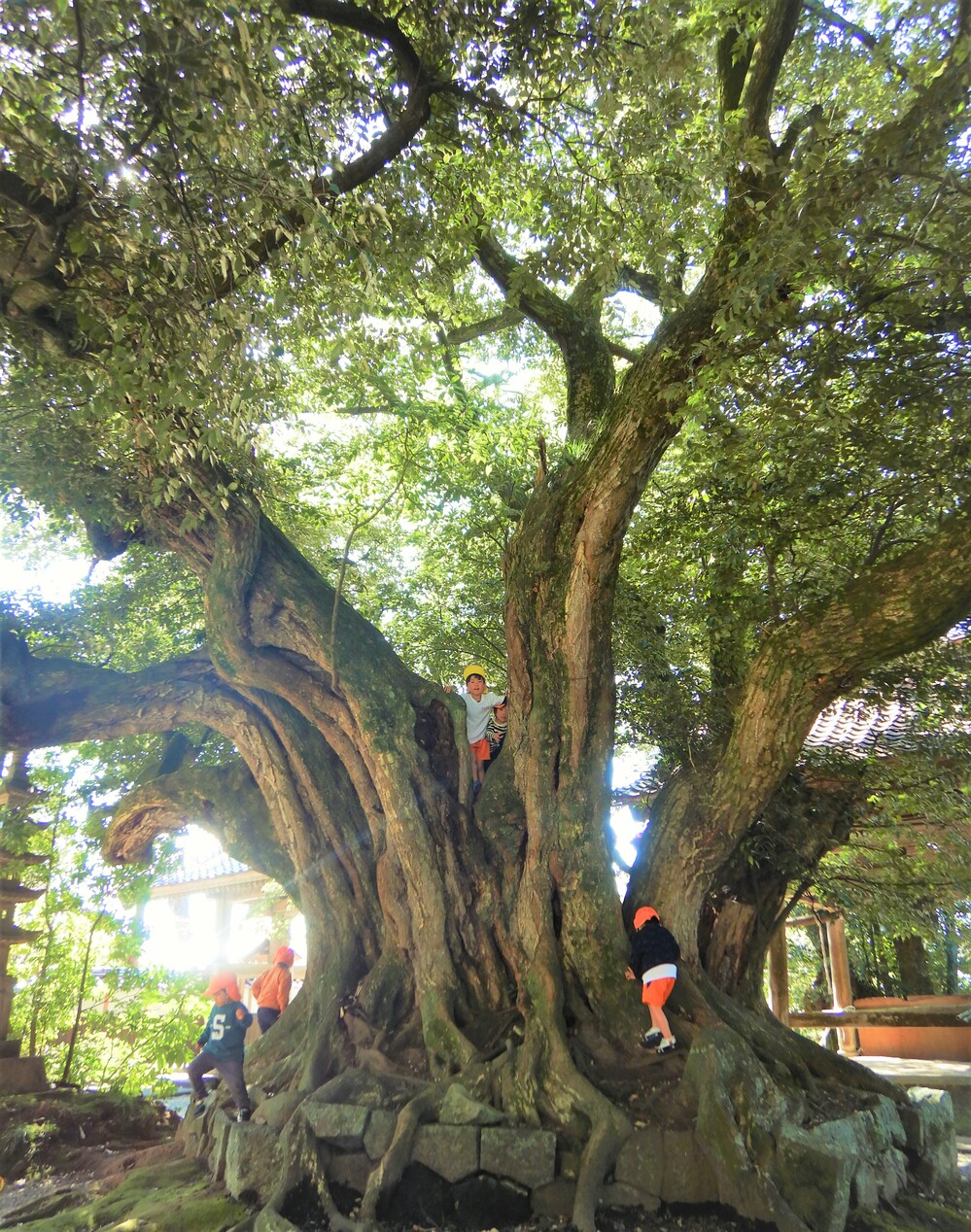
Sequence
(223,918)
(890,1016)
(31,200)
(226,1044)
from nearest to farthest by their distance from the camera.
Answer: (31,200), (226,1044), (890,1016), (223,918)

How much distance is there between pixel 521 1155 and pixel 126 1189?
2.59 m

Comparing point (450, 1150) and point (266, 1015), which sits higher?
point (266, 1015)

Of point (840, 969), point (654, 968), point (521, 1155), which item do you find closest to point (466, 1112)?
point (521, 1155)

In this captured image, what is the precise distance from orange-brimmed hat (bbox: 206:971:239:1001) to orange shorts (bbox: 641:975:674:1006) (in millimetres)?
2970

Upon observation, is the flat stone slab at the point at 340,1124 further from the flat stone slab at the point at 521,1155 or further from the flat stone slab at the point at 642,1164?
the flat stone slab at the point at 642,1164

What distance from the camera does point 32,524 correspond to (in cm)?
912

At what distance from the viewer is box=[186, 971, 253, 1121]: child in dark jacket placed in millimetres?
5551

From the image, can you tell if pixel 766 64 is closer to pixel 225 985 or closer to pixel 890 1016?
pixel 225 985

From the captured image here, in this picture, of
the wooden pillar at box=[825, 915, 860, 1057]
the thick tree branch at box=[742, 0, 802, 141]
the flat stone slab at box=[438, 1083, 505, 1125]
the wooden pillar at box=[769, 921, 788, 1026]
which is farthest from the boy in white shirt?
the wooden pillar at box=[825, 915, 860, 1057]

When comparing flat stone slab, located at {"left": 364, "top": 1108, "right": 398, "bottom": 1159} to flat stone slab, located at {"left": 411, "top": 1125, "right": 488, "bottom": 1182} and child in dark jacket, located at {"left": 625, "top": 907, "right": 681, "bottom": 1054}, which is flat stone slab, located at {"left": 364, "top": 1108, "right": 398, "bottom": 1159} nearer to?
flat stone slab, located at {"left": 411, "top": 1125, "right": 488, "bottom": 1182}

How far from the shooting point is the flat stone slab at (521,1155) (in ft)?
14.3

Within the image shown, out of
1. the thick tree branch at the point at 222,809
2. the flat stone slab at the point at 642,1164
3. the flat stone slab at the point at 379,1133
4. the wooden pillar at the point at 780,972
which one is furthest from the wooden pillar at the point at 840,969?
the flat stone slab at the point at 379,1133

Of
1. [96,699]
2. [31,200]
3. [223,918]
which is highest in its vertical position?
[31,200]

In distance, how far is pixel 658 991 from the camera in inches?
201
